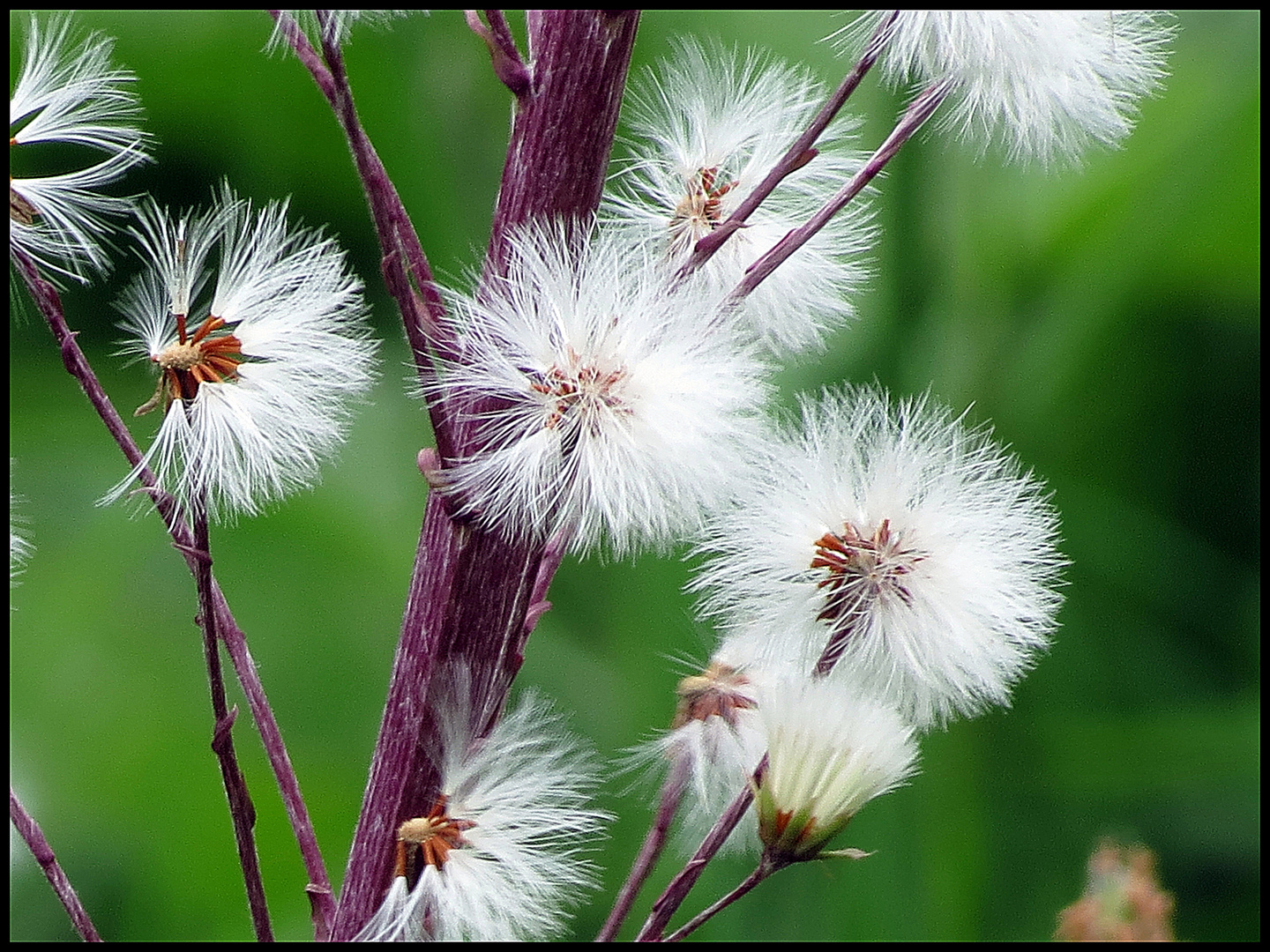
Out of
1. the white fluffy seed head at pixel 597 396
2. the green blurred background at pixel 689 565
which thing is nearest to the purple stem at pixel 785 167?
the white fluffy seed head at pixel 597 396

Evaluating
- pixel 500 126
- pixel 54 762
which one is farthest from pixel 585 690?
pixel 500 126

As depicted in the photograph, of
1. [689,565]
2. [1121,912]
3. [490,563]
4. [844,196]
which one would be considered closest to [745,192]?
[844,196]

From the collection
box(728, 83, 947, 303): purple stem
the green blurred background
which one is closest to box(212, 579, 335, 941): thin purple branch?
box(728, 83, 947, 303): purple stem

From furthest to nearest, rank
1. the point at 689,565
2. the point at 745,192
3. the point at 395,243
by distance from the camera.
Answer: the point at 689,565
the point at 745,192
the point at 395,243

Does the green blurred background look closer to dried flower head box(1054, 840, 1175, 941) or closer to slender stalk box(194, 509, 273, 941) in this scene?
dried flower head box(1054, 840, 1175, 941)

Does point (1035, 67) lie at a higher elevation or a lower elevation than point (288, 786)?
higher

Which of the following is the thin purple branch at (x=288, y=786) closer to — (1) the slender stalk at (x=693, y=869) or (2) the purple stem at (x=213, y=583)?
(2) the purple stem at (x=213, y=583)

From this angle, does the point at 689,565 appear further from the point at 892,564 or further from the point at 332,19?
the point at 332,19
